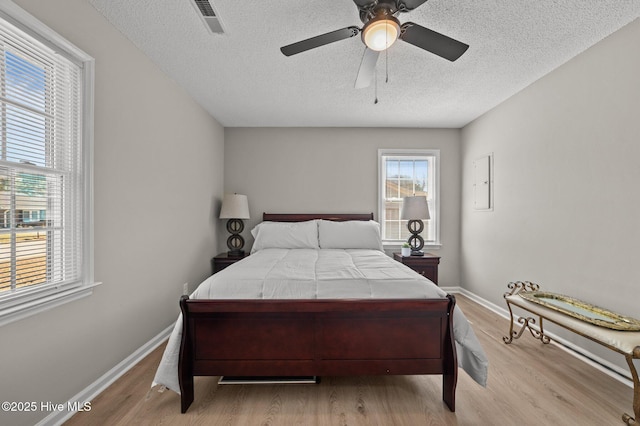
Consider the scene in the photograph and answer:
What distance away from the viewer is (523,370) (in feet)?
7.49

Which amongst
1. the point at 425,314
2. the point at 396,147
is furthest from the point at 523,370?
the point at 396,147

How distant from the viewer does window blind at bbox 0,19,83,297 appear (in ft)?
4.88

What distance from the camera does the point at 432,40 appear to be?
5.89ft

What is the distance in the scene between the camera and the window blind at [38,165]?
4.88 feet

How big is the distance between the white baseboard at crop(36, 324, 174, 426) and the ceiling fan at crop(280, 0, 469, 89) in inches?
100

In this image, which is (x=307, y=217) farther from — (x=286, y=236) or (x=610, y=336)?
(x=610, y=336)

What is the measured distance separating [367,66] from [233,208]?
8.83 feet

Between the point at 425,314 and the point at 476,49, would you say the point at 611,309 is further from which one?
the point at 476,49

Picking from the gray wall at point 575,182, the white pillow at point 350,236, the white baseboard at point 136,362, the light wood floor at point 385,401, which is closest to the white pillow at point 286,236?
the white pillow at point 350,236

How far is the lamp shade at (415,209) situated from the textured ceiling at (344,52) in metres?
1.17

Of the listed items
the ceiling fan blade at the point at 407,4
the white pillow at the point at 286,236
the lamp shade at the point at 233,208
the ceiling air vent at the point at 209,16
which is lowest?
the white pillow at the point at 286,236

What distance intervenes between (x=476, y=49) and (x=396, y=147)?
2.16 m

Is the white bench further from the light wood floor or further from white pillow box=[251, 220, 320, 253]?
white pillow box=[251, 220, 320, 253]

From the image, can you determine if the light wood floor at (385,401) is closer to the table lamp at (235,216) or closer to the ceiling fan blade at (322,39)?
the table lamp at (235,216)
